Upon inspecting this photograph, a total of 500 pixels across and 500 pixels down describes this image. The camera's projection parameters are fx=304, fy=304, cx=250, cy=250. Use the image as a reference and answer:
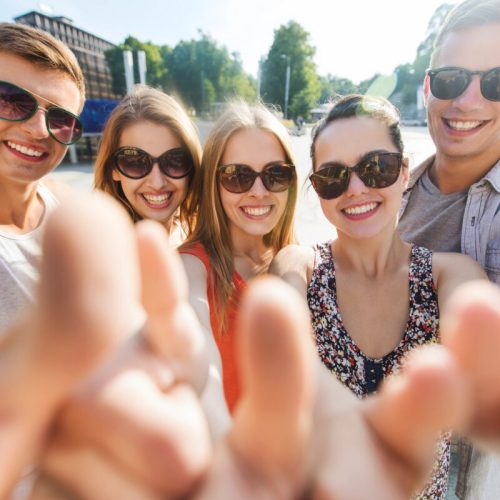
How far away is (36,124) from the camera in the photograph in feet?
5.72

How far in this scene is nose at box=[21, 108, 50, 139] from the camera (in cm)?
173

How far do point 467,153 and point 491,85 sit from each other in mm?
381

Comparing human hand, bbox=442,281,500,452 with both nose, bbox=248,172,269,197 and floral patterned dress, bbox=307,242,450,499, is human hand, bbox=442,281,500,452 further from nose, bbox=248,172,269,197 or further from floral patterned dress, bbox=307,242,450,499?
nose, bbox=248,172,269,197

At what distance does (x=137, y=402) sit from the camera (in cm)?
45

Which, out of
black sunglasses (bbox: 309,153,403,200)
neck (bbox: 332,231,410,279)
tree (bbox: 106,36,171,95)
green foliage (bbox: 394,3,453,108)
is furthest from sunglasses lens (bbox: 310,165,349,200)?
green foliage (bbox: 394,3,453,108)

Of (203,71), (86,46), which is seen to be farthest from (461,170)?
(203,71)

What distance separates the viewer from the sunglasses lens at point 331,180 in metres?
1.45

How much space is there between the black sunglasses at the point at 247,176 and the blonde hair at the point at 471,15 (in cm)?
122

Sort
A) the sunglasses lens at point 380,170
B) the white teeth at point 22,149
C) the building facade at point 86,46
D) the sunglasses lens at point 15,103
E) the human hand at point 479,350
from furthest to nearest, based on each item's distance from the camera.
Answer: the building facade at point 86,46, the white teeth at point 22,149, the sunglasses lens at point 15,103, the sunglasses lens at point 380,170, the human hand at point 479,350

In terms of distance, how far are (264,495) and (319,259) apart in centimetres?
119

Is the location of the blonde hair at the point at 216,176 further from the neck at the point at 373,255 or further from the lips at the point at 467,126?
the lips at the point at 467,126

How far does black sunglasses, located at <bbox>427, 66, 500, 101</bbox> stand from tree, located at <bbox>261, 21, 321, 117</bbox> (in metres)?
33.5

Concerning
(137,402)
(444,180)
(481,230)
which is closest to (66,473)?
(137,402)

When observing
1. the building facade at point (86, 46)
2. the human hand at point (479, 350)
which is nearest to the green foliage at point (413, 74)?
the building facade at point (86, 46)
